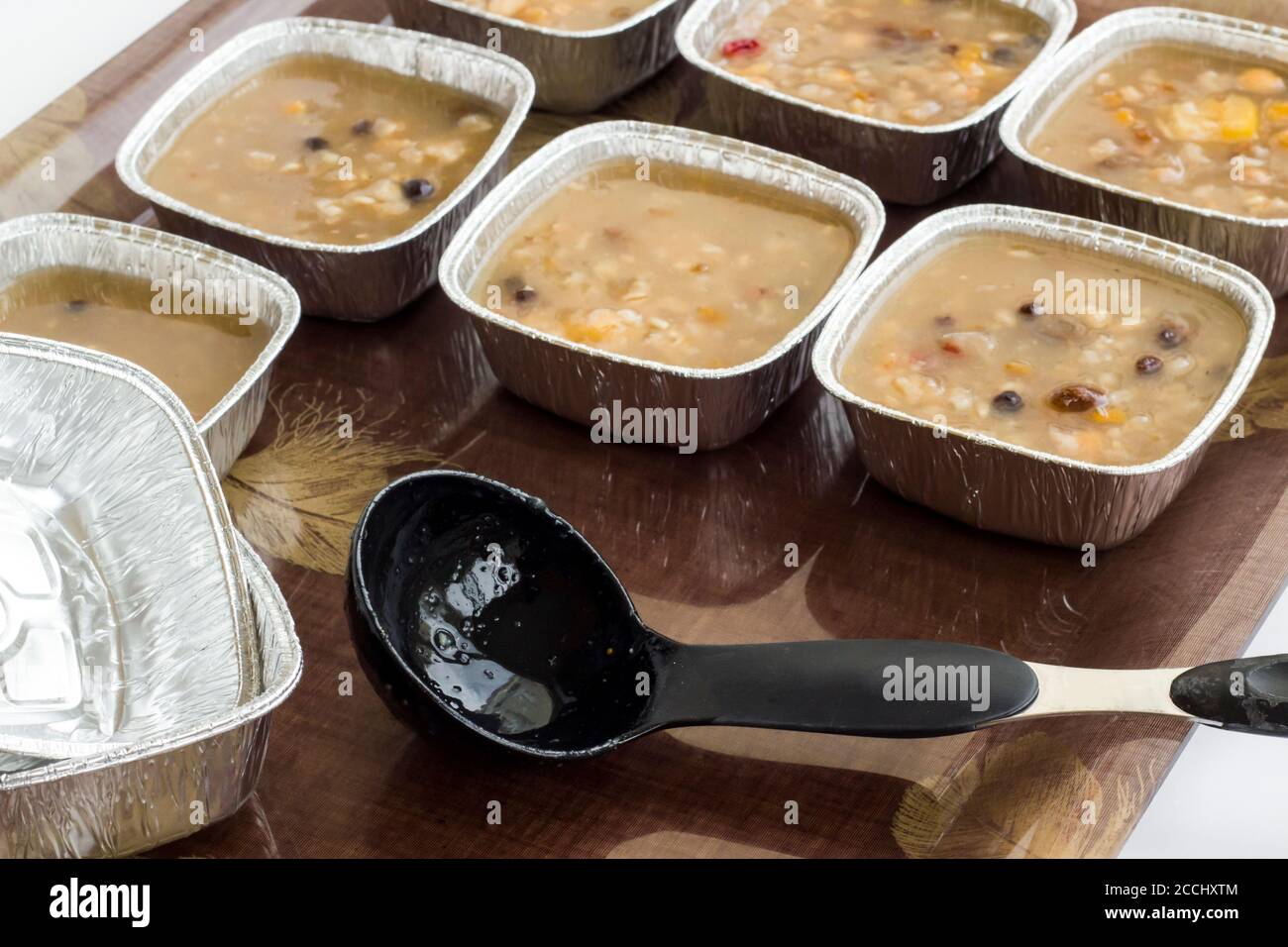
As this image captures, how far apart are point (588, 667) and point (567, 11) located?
53.0 inches

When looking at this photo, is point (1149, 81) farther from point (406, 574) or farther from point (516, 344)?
point (406, 574)

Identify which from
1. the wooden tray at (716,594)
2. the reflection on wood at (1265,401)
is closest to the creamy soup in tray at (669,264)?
the wooden tray at (716,594)

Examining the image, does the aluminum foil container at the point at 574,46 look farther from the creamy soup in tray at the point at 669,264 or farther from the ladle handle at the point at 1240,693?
the ladle handle at the point at 1240,693

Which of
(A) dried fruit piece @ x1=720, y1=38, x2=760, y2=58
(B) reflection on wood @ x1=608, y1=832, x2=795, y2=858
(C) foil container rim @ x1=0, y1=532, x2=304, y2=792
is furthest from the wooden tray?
(A) dried fruit piece @ x1=720, y1=38, x2=760, y2=58

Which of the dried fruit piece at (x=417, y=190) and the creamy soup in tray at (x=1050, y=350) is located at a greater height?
the dried fruit piece at (x=417, y=190)

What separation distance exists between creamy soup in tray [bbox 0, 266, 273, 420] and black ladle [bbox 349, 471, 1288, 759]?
0.42 m

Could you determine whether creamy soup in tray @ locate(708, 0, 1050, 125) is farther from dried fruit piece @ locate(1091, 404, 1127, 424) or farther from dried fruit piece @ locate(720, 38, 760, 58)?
dried fruit piece @ locate(1091, 404, 1127, 424)

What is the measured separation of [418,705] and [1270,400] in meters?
1.20

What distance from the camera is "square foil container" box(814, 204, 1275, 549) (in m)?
1.74

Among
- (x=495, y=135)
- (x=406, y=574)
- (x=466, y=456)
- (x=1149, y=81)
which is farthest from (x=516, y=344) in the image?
(x=1149, y=81)

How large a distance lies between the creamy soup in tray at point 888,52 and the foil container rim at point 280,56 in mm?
395

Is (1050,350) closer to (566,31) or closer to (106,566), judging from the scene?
(566,31)

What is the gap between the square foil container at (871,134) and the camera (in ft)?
7.35

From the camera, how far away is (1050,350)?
196 cm
